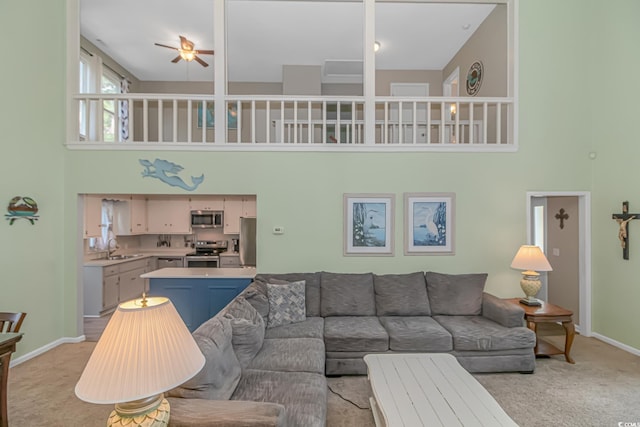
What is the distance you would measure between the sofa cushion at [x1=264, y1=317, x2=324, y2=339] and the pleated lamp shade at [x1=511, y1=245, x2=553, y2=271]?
2.59 meters

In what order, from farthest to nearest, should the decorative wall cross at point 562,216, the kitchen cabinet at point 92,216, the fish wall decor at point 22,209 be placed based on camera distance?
the kitchen cabinet at point 92,216 → the decorative wall cross at point 562,216 → the fish wall decor at point 22,209

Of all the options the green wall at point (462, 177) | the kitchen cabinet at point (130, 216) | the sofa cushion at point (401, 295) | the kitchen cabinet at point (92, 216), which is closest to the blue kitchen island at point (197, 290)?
the green wall at point (462, 177)

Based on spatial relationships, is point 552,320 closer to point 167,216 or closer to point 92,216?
point 92,216

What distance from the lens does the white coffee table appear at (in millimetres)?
2109

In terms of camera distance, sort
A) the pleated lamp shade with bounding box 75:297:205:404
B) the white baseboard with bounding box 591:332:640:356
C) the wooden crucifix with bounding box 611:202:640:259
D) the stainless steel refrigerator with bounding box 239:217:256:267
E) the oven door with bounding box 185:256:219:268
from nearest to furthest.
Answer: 1. the pleated lamp shade with bounding box 75:297:205:404
2. the white baseboard with bounding box 591:332:640:356
3. the wooden crucifix with bounding box 611:202:640:259
4. the stainless steel refrigerator with bounding box 239:217:256:267
5. the oven door with bounding box 185:256:219:268

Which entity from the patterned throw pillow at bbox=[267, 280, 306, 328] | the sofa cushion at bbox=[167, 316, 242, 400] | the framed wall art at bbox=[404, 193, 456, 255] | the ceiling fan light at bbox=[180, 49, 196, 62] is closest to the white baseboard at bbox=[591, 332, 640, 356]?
the framed wall art at bbox=[404, 193, 456, 255]

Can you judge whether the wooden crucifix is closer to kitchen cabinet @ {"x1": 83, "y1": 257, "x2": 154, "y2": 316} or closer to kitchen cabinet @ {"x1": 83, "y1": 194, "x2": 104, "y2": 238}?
kitchen cabinet @ {"x1": 83, "y1": 257, "x2": 154, "y2": 316}

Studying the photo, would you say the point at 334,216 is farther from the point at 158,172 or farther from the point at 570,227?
the point at 570,227

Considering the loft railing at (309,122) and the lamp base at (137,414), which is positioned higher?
the loft railing at (309,122)

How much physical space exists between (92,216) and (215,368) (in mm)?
5266

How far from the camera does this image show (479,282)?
14.4 ft

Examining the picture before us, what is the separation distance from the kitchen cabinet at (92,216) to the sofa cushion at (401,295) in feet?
16.5

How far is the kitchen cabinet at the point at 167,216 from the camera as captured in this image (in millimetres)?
7781

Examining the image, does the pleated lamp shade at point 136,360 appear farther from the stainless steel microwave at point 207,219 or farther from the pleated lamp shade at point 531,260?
the stainless steel microwave at point 207,219
